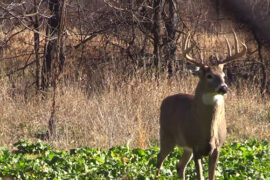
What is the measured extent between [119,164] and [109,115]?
3426mm

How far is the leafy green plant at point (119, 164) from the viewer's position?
6797 millimetres

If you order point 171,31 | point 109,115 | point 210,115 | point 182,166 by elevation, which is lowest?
point 182,166

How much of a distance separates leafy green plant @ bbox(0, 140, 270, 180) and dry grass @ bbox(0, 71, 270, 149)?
1170 millimetres

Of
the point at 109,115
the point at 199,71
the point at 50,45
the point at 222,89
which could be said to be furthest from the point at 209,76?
the point at 50,45

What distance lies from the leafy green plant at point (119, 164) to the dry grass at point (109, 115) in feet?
3.84

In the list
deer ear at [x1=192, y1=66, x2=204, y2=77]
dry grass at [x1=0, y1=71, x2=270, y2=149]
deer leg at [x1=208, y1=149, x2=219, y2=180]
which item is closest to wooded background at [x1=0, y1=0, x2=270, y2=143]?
dry grass at [x1=0, y1=71, x2=270, y2=149]

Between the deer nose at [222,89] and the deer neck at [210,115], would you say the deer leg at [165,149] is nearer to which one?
the deer neck at [210,115]

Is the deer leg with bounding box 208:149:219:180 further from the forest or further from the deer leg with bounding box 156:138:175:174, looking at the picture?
the deer leg with bounding box 156:138:175:174

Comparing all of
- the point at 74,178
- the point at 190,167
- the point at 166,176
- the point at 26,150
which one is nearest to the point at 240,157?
the point at 190,167

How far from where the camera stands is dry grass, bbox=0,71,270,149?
32.7 ft

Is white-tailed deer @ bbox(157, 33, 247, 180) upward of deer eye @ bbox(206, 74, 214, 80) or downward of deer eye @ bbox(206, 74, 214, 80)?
downward

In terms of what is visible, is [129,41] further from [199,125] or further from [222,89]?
[222,89]

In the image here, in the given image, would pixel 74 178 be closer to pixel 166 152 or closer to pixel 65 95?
pixel 166 152

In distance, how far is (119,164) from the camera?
7.07 meters
